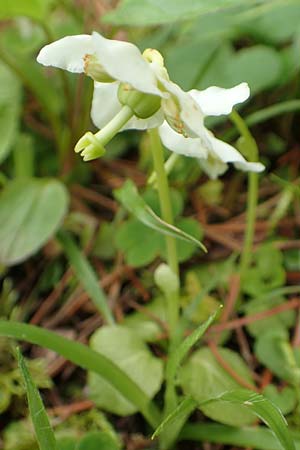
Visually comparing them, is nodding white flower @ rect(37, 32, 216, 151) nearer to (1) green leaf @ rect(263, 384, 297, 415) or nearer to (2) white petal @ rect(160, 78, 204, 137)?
(2) white petal @ rect(160, 78, 204, 137)

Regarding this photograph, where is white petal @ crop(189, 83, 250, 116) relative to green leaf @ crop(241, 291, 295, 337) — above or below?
above

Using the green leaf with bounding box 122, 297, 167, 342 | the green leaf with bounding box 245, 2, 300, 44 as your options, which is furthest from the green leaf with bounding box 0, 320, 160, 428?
the green leaf with bounding box 245, 2, 300, 44

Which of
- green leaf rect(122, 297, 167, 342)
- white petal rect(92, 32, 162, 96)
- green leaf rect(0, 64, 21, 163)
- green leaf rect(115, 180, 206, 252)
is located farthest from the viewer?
green leaf rect(0, 64, 21, 163)

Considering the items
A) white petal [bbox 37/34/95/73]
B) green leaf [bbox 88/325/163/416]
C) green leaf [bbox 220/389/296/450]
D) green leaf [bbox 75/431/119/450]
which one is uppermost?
white petal [bbox 37/34/95/73]

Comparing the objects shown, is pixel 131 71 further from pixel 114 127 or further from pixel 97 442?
pixel 97 442

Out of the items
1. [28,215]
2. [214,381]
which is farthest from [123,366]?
[28,215]

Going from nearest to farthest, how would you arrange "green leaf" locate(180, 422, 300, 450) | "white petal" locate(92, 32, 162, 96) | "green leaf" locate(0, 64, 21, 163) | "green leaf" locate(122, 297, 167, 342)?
1. "white petal" locate(92, 32, 162, 96)
2. "green leaf" locate(180, 422, 300, 450)
3. "green leaf" locate(122, 297, 167, 342)
4. "green leaf" locate(0, 64, 21, 163)

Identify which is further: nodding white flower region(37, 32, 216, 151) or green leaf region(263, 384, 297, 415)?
green leaf region(263, 384, 297, 415)
